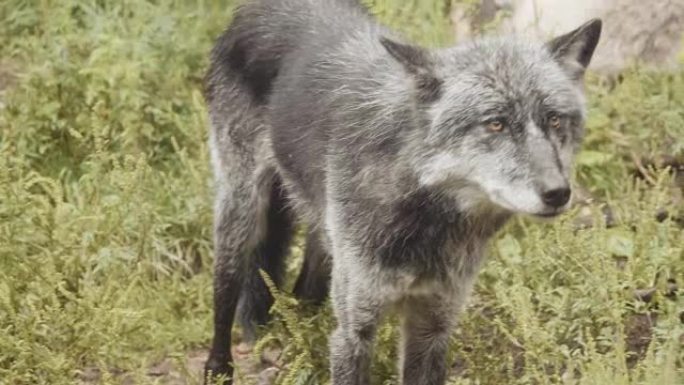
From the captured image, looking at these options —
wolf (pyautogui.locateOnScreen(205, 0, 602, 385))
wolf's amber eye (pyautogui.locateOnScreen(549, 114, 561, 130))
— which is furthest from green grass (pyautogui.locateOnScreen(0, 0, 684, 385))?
wolf's amber eye (pyautogui.locateOnScreen(549, 114, 561, 130))

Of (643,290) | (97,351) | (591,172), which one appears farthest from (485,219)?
(591,172)

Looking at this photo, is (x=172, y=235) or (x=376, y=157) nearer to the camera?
(x=376, y=157)

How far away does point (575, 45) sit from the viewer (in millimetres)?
4555

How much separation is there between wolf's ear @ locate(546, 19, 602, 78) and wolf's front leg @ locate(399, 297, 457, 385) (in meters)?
1.03

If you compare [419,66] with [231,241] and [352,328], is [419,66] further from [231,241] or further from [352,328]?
[231,241]

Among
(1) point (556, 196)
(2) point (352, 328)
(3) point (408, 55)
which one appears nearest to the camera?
(1) point (556, 196)

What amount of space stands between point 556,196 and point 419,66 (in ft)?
2.34

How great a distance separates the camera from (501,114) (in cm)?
423

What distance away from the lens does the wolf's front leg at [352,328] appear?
15.5 ft

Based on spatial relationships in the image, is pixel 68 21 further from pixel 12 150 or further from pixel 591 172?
pixel 591 172

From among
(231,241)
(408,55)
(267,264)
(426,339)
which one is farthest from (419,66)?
(267,264)

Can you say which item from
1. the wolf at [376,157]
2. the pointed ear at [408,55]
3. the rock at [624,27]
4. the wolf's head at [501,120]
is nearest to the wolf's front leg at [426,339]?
the wolf at [376,157]

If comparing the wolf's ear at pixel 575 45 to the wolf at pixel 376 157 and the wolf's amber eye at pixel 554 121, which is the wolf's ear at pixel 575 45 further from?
the wolf's amber eye at pixel 554 121

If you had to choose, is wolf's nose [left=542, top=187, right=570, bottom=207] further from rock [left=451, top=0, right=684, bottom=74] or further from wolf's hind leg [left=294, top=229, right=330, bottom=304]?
rock [left=451, top=0, right=684, bottom=74]
